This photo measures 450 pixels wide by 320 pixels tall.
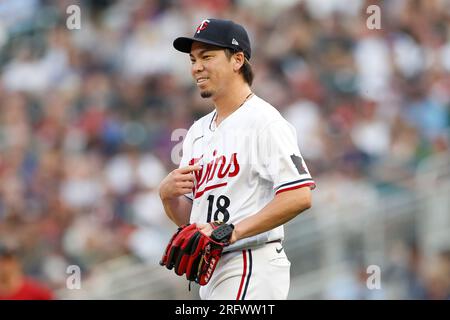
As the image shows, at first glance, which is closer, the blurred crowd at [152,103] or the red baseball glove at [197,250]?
the red baseball glove at [197,250]

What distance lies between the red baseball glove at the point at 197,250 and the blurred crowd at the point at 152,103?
4.06 m

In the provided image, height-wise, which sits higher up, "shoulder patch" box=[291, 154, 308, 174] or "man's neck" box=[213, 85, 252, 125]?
"man's neck" box=[213, 85, 252, 125]

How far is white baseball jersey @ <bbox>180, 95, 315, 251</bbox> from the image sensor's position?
13.9 ft

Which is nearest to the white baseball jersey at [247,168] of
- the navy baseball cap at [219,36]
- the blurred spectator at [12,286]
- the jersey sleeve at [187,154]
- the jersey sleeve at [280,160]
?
the jersey sleeve at [280,160]

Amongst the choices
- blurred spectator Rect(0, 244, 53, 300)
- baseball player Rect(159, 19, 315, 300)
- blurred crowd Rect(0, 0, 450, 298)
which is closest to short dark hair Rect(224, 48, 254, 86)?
baseball player Rect(159, 19, 315, 300)

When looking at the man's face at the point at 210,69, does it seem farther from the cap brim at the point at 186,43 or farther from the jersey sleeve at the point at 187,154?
the jersey sleeve at the point at 187,154

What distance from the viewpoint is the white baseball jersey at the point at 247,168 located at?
13.9ft

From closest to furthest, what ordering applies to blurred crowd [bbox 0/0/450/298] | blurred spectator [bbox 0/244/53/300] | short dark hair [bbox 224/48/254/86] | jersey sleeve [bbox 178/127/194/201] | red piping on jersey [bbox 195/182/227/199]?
red piping on jersey [bbox 195/182/227/199], short dark hair [bbox 224/48/254/86], jersey sleeve [bbox 178/127/194/201], blurred spectator [bbox 0/244/53/300], blurred crowd [bbox 0/0/450/298]

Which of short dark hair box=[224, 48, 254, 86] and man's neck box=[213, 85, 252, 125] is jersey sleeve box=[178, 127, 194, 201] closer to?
man's neck box=[213, 85, 252, 125]

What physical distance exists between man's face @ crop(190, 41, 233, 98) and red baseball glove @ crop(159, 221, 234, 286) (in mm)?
601

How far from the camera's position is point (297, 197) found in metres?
4.18

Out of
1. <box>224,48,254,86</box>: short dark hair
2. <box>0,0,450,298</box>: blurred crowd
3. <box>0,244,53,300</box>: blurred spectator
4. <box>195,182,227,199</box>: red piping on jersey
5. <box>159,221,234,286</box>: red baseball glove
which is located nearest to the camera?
<box>159,221,234,286</box>: red baseball glove

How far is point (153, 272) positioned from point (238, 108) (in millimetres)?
3720
